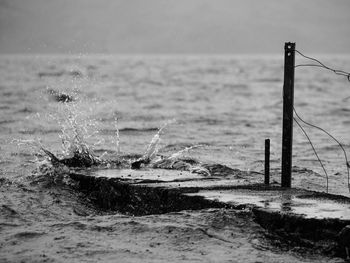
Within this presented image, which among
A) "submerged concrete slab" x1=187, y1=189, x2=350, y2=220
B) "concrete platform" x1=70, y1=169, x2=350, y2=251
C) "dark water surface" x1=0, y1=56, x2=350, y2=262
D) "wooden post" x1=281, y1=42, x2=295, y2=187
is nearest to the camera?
"dark water surface" x1=0, y1=56, x2=350, y2=262

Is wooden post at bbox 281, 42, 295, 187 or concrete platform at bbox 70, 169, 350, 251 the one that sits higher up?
wooden post at bbox 281, 42, 295, 187

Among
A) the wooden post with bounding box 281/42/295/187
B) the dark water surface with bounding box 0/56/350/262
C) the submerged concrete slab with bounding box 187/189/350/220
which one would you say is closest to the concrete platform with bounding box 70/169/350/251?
the submerged concrete slab with bounding box 187/189/350/220

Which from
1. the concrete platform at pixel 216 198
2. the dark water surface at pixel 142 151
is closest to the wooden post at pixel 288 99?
the concrete platform at pixel 216 198

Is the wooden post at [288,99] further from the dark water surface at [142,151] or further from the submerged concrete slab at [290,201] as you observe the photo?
the dark water surface at [142,151]

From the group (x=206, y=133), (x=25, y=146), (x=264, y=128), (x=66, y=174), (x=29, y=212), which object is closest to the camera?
(x=29, y=212)

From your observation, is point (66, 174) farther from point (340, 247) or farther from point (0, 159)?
point (340, 247)

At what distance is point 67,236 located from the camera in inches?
264

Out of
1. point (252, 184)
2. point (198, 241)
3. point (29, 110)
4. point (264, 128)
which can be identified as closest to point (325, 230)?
point (198, 241)

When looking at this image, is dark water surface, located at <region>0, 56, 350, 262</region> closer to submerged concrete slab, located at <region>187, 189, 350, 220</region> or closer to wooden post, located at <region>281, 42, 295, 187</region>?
submerged concrete slab, located at <region>187, 189, 350, 220</region>

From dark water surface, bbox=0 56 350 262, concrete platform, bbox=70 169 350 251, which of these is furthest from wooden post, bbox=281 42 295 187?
dark water surface, bbox=0 56 350 262

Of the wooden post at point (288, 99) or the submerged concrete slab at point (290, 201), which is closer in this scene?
the submerged concrete slab at point (290, 201)

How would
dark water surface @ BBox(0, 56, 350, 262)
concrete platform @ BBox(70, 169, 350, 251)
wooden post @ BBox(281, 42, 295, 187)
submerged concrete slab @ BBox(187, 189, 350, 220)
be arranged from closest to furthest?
dark water surface @ BBox(0, 56, 350, 262), concrete platform @ BBox(70, 169, 350, 251), submerged concrete slab @ BBox(187, 189, 350, 220), wooden post @ BBox(281, 42, 295, 187)

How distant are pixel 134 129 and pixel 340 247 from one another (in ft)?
45.3

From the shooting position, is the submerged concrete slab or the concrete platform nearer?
the concrete platform
